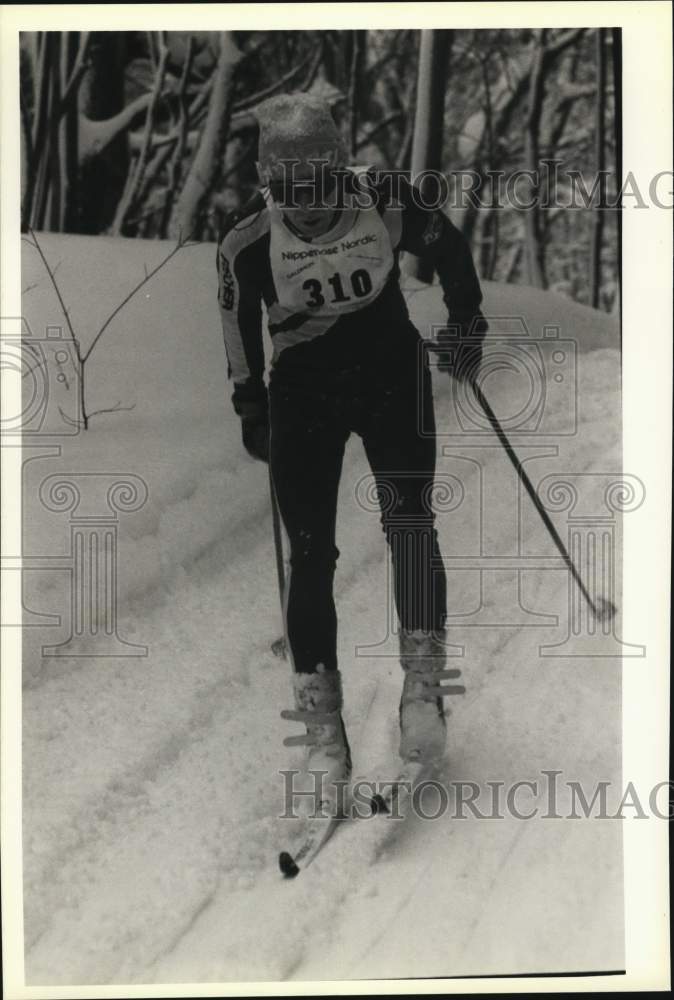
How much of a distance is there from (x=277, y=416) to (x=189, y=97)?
74cm

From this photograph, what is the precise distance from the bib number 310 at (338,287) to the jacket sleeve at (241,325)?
117mm

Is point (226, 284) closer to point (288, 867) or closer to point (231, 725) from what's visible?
point (231, 725)

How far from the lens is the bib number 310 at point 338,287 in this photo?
7.32 feet

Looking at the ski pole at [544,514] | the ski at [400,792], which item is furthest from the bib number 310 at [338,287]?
the ski at [400,792]

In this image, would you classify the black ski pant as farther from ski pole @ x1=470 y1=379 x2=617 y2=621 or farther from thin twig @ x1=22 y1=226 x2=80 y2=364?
thin twig @ x1=22 y1=226 x2=80 y2=364

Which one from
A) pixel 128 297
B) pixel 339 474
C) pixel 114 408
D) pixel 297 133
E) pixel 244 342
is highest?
pixel 297 133

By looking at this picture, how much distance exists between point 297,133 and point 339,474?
0.67 meters

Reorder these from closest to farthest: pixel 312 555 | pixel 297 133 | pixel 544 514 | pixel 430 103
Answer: pixel 297 133 < pixel 312 555 < pixel 544 514 < pixel 430 103

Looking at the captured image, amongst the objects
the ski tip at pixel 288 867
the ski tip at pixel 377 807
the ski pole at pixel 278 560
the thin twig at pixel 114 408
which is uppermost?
the thin twig at pixel 114 408

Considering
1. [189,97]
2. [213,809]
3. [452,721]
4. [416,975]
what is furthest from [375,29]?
[416,975]

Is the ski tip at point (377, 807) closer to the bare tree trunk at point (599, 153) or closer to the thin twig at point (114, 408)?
the thin twig at point (114, 408)

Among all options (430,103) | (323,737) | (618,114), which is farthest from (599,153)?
(323,737)

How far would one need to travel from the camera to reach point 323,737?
90.9 inches

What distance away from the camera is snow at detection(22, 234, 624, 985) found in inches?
88.7
